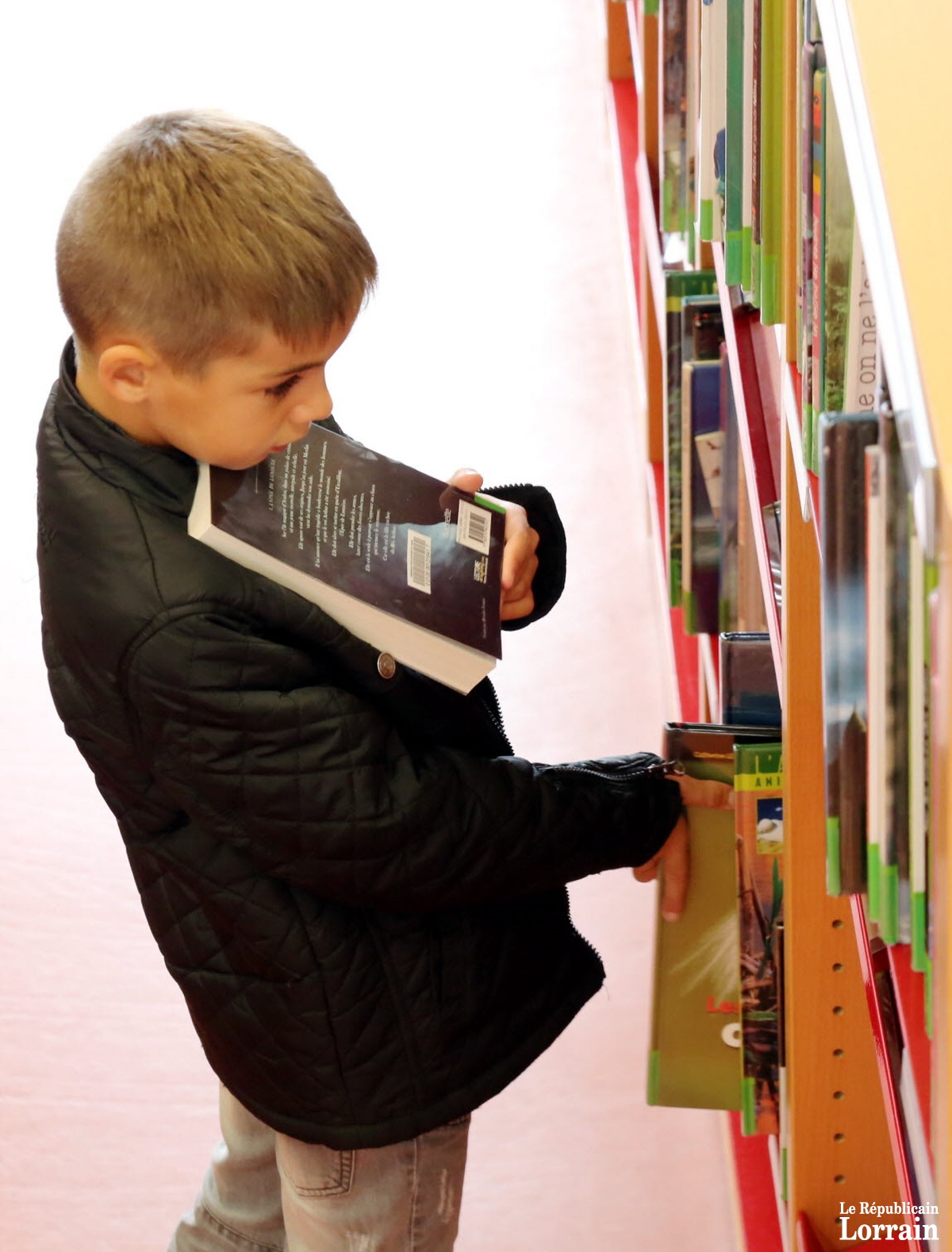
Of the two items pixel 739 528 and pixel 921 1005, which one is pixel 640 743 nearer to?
pixel 739 528

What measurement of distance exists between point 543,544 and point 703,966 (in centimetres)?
44

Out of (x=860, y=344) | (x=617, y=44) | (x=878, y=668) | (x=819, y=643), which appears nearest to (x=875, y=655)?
(x=878, y=668)

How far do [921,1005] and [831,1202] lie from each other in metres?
0.64

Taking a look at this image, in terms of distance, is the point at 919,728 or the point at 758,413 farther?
the point at 758,413

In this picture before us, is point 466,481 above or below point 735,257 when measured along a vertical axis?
below

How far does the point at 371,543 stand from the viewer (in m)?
1.23

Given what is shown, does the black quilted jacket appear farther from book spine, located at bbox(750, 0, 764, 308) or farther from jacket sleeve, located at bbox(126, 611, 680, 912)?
book spine, located at bbox(750, 0, 764, 308)

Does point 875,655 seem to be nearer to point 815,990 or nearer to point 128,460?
point 128,460

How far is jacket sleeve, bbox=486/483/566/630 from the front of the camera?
4.88 feet

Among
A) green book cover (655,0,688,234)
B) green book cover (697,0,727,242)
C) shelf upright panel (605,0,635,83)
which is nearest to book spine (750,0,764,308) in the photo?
green book cover (697,0,727,242)

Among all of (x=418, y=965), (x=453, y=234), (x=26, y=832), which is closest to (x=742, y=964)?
(x=418, y=965)

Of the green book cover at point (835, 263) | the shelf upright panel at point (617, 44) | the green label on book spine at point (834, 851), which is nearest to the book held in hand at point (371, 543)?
the green book cover at point (835, 263)

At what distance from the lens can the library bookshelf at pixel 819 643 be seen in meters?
0.66

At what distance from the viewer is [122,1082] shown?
83.5 inches
